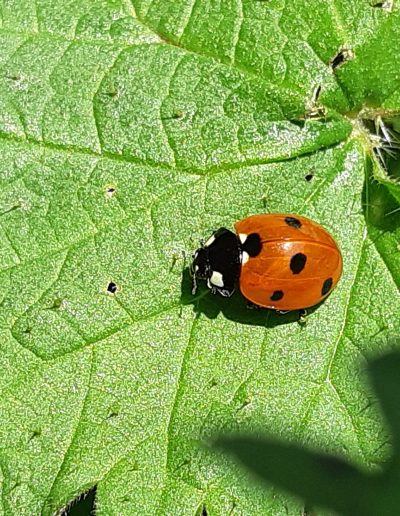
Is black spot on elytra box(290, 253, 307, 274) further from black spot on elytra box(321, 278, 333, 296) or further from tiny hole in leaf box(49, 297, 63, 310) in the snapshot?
tiny hole in leaf box(49, 297, 63, 310)

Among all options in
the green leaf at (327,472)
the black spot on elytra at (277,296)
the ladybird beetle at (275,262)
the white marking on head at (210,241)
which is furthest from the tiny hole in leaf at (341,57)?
the green leaf at (327,472)

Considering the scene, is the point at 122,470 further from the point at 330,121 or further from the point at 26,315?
the point at 330,121

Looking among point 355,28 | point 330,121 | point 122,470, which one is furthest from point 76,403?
point 355,28

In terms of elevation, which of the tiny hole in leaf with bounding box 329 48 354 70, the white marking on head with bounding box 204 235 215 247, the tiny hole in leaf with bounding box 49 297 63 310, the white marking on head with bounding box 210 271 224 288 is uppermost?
the tiny hole in leaf with bounding box 329 48 354 70

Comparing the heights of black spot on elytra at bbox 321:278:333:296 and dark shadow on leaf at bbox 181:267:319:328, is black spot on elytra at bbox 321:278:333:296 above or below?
above

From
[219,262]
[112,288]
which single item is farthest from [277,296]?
[112,288]

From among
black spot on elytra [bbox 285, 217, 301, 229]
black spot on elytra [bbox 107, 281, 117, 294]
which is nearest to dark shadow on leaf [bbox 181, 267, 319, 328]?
black spot on elytra [bbox 107, 281, 117, 294]

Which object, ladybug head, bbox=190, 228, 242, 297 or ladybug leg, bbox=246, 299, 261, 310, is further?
ladybug leg, bbox=246, 299, 261, 310
